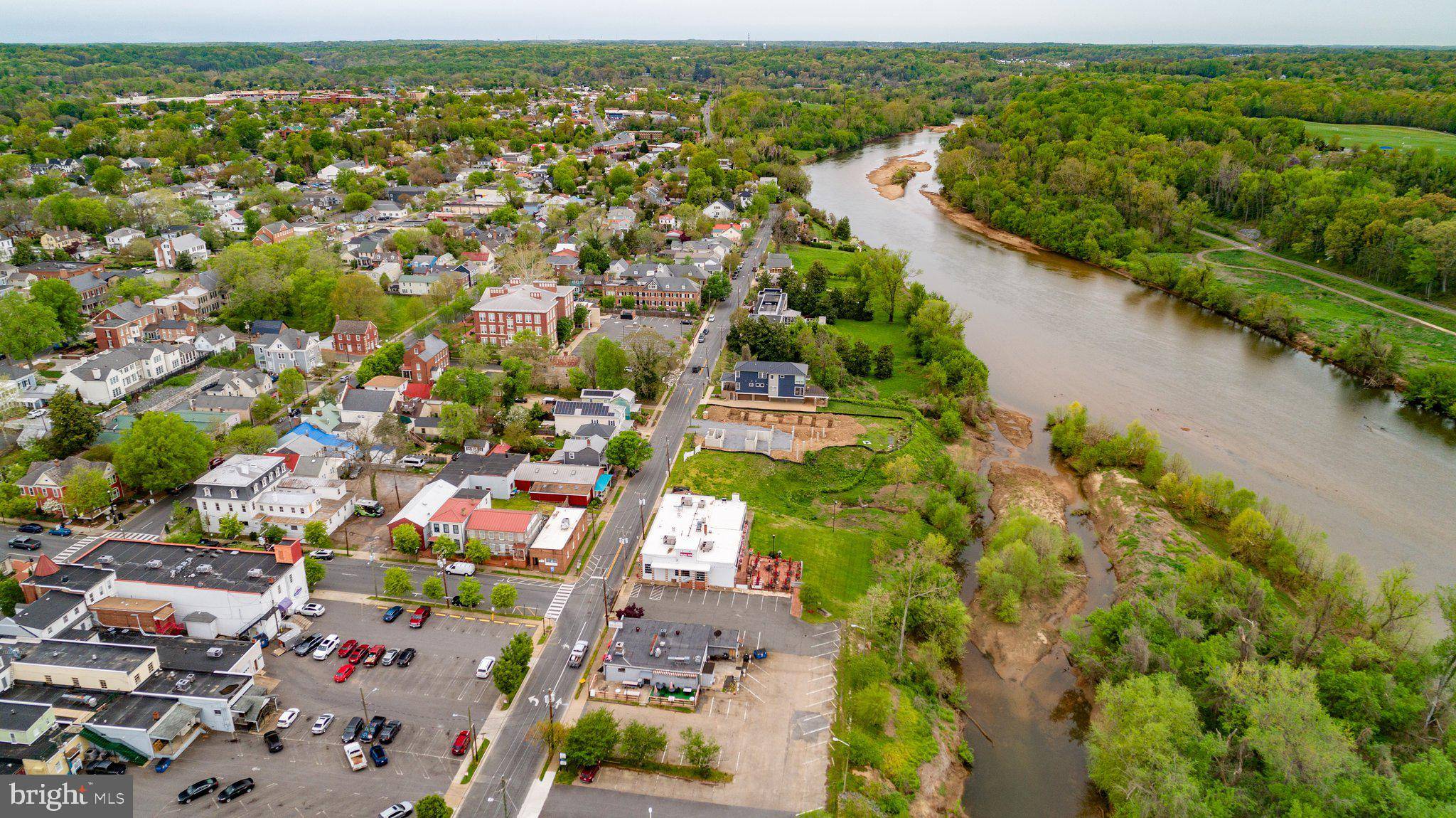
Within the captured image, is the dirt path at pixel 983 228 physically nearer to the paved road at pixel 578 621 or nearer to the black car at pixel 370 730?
the paved road at pixel 578 621

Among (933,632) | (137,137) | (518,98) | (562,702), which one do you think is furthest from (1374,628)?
(518,98)

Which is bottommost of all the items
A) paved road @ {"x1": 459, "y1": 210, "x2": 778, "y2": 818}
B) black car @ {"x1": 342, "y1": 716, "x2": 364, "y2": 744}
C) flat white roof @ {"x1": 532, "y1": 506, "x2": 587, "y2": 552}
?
paved road @ {"x1": 459, "y1": 210, "x2": 778, "y2": 818}

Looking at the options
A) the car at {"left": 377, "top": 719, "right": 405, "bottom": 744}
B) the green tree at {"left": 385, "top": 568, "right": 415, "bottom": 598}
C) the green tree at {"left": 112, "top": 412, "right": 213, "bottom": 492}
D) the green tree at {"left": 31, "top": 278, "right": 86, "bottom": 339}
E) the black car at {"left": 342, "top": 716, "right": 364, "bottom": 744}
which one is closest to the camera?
the black car at {"left": 342, "top": 716, "right": 364, "bottom": 744}

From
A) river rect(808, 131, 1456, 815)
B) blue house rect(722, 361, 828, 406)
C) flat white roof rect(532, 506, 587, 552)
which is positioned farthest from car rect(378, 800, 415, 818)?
blue house rect(722, 361, 828, 406)

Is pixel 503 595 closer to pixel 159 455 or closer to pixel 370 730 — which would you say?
pixel 370 730

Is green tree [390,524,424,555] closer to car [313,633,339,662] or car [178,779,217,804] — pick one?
car [313,633,339,662]

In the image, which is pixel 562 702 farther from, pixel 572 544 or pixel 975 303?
pixel 975 303

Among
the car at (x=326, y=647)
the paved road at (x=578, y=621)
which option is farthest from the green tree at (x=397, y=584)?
the paved road at (x=578, y=621)
